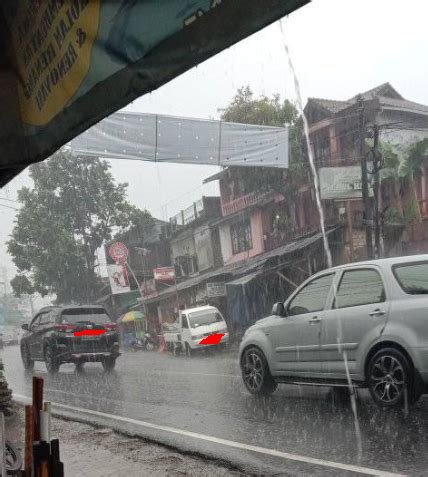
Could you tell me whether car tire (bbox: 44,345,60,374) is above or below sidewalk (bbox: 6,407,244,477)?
above

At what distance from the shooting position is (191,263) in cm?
3891

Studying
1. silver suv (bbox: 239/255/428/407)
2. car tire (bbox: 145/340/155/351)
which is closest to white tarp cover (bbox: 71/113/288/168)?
silver suv (bbox: 239/255/428/407)

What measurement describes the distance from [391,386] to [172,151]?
323 inches

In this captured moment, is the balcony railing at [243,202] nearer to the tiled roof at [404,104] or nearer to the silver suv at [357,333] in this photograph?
the tiled roof at [404,104]

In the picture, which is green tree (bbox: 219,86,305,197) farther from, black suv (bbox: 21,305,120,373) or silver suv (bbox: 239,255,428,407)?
silver suv (bbox: 239,255,428,407)

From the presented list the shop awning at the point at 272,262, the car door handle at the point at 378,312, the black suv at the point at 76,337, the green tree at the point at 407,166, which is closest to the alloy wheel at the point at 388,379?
the car door handle at the point at 378,312

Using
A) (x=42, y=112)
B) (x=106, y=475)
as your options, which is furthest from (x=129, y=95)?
(x=106, y=475)

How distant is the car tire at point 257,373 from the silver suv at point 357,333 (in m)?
0.01

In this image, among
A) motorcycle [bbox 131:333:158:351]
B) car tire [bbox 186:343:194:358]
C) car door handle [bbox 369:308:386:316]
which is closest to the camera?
car door handle [bbox 369:308:386:316]

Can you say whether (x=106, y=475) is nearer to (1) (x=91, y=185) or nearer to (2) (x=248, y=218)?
(2) (x=248, y=218)

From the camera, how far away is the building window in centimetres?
3288

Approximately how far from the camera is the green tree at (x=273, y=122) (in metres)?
25.5

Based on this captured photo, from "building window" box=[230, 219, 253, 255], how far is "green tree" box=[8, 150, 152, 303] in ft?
28.1

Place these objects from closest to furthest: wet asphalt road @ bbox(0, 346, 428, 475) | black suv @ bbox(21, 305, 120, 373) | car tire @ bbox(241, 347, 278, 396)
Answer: wet asphalt road @ bbox(0, 346, 428, 475), car tire @ bbox(241, 347, 278, 396), black suv @ bbox(21, 305, 120, 373)
